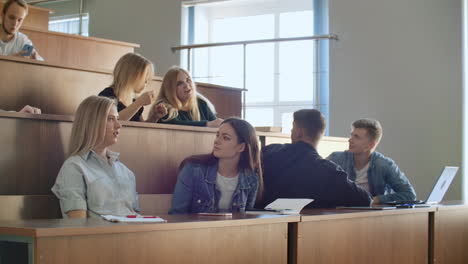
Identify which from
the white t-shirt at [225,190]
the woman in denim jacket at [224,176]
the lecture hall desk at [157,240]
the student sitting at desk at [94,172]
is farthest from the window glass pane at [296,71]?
the lecture hall desk at [157,240]

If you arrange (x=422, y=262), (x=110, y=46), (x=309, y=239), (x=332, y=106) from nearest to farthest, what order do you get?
(x=309, y=239), (x=422, y=262), (x=110, y=46), (x=332, y=106)

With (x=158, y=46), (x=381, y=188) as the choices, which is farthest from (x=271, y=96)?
(x=381, y=188)

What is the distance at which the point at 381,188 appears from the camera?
375 cm

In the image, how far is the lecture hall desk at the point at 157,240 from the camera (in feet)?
4.86

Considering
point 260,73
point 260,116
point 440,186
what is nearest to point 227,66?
point 260,73

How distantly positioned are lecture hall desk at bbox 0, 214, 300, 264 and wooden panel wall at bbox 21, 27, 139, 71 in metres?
3.36

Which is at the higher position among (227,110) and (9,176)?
→ (227,110)

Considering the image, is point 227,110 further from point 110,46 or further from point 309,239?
point 309,239

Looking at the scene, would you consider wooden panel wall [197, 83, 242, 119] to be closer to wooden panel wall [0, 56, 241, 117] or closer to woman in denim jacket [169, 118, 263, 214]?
wooden panel wall [0, 56, 241, 117]

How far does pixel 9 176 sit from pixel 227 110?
2621 mm

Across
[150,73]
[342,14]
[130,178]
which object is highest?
[342,14]

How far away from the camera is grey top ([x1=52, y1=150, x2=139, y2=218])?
2.38 metres

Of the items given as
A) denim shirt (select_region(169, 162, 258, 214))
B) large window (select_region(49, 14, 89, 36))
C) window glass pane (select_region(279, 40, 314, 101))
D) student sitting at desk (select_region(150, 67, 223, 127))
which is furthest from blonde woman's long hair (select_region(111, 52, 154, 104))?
large window (select_region(49, 14, 89, 36))

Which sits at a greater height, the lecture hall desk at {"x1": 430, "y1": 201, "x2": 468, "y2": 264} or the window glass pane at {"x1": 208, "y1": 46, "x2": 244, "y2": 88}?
the window glass pane at {"x1": 208, "y1": 46, "x2": 244, "y2": 88}
